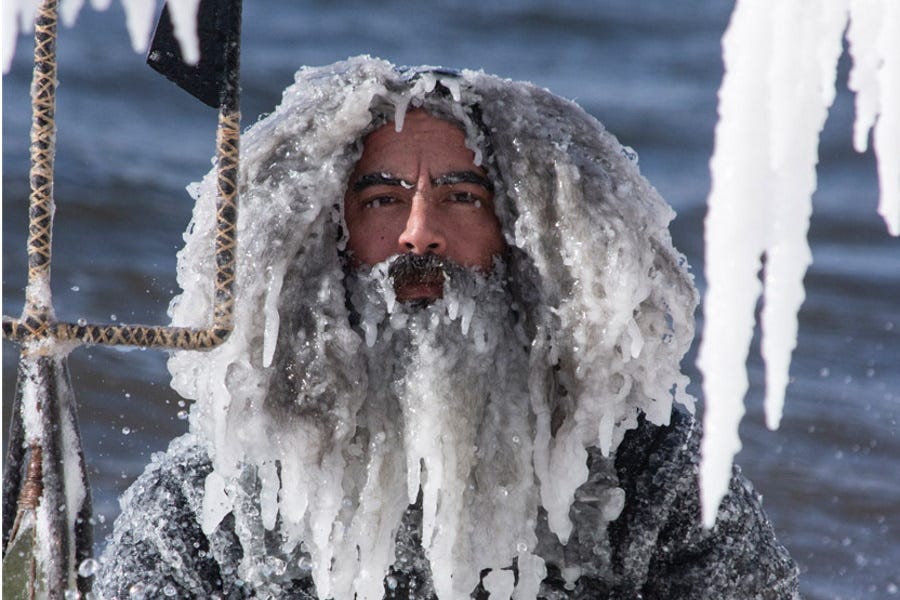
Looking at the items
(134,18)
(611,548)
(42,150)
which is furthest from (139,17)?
(611,548)

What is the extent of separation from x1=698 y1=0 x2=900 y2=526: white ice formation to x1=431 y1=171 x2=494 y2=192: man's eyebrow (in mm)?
1105

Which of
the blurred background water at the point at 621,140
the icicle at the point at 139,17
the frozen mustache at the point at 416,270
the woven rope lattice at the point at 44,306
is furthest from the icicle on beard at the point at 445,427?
the blurred background water at the point at 621,140

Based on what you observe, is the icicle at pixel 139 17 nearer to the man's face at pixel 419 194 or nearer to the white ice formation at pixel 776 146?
the white ice formation at pixel 776 146

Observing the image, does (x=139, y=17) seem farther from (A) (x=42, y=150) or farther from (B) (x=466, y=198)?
(B) (x=466, y=198)

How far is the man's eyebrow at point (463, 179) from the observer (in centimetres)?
244

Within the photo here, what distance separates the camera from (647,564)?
7.99 ft

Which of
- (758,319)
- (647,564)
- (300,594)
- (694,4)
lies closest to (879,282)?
(758,319)

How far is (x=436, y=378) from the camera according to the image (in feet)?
7.57

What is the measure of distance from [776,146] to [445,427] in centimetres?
105

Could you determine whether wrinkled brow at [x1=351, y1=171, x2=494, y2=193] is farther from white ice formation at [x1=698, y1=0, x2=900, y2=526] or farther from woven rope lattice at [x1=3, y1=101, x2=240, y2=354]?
white ice formation at [x1=698, y1=0, x2=900, y2=526]

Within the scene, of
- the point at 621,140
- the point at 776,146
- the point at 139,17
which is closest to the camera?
the point at 776,146

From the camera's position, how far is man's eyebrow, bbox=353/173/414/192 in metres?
2.44

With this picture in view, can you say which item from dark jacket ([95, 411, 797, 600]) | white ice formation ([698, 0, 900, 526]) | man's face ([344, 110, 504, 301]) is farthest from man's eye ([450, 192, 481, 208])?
white ice formation ([698, 0, 900, 526])

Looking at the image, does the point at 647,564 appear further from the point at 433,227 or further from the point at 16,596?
the point at 16,596
